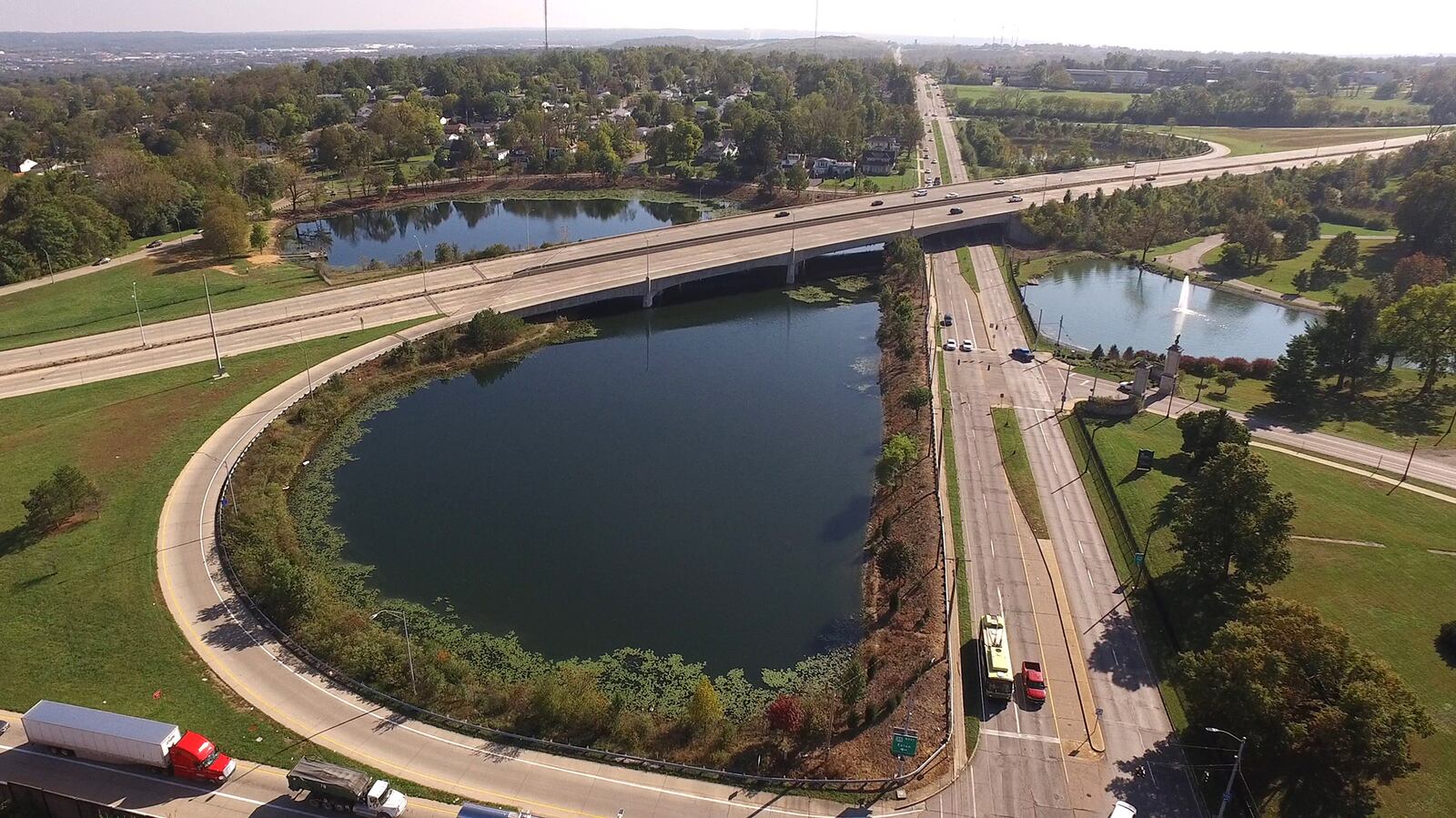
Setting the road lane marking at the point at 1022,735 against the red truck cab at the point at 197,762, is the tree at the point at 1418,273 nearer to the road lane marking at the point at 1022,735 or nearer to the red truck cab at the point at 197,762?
the road lane marking at the point at 1022,735

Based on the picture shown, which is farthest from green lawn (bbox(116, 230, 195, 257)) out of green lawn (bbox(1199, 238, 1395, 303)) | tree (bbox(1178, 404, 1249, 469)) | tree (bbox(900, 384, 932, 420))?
green lawn (bbox(1199, 238, 1395, 303))

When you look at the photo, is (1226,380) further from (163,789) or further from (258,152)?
(258,152)

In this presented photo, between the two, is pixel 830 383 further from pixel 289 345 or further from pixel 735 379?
pixel 289 345

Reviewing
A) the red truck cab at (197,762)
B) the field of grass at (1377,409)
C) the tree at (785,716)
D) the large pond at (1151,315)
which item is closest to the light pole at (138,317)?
the red truck cab at (197,762)

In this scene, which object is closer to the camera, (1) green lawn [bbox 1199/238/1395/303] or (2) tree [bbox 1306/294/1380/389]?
(2) tree [bbox 1306/294/1380/389]

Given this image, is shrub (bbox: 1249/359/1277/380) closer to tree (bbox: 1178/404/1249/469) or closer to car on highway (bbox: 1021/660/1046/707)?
tree (bbox: 1178/404/1249/469)
